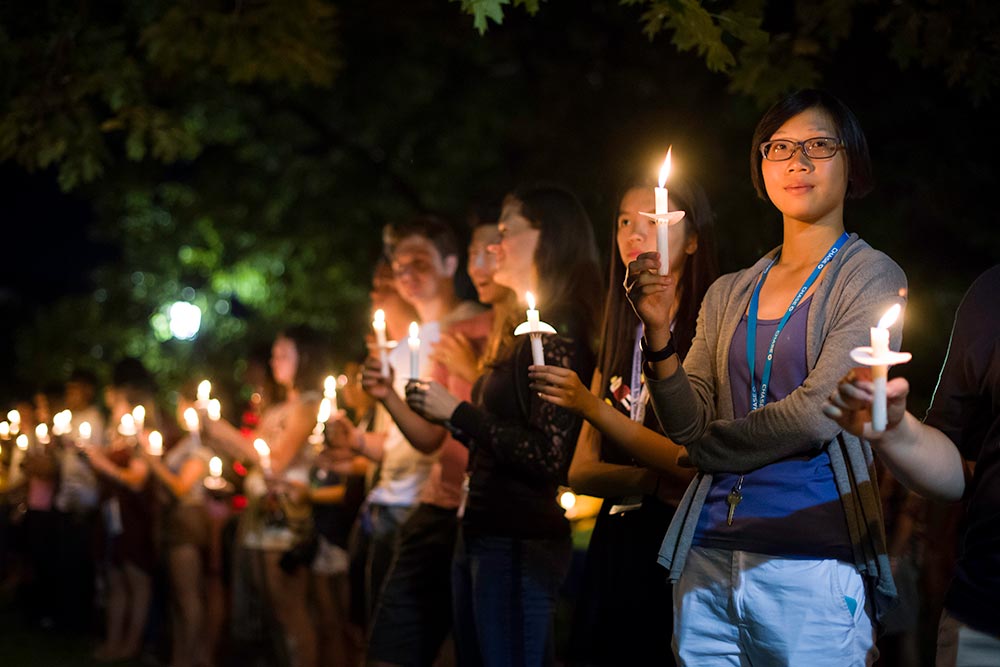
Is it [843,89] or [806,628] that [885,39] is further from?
[806,628]

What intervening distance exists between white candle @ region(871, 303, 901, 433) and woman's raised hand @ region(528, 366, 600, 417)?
115 cm

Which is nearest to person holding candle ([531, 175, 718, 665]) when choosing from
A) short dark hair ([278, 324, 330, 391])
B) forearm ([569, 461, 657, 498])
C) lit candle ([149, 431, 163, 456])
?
forearm ([569, 461, 657, 498])

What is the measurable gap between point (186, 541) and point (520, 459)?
205 inches

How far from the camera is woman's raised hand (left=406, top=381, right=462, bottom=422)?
4.52 metres

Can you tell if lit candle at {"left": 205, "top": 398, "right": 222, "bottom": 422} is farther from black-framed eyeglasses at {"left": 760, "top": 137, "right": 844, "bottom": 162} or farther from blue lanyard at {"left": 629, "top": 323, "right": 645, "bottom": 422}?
black-framed eyeglasses at {"left": 760, "top": 137, "right": 844, "bottom": 162}

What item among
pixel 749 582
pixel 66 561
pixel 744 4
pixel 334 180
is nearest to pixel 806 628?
pixel 749 582

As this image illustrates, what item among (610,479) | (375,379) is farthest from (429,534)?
(610,479)

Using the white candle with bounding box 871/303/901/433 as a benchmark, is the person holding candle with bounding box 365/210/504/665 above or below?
below

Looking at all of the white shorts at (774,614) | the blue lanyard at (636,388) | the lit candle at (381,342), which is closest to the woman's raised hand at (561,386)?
the white shorts at (774,614)

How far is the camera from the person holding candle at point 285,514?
23.3 feet

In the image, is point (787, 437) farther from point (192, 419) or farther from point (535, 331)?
point (192, 419)

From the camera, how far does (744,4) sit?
5.28 m

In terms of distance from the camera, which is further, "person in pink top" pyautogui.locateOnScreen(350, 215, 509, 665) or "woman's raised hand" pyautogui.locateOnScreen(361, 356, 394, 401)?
"person in pink top" pyautogui.locateOnScreen(350, 215, 509, 665)

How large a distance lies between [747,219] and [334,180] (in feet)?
20.4
